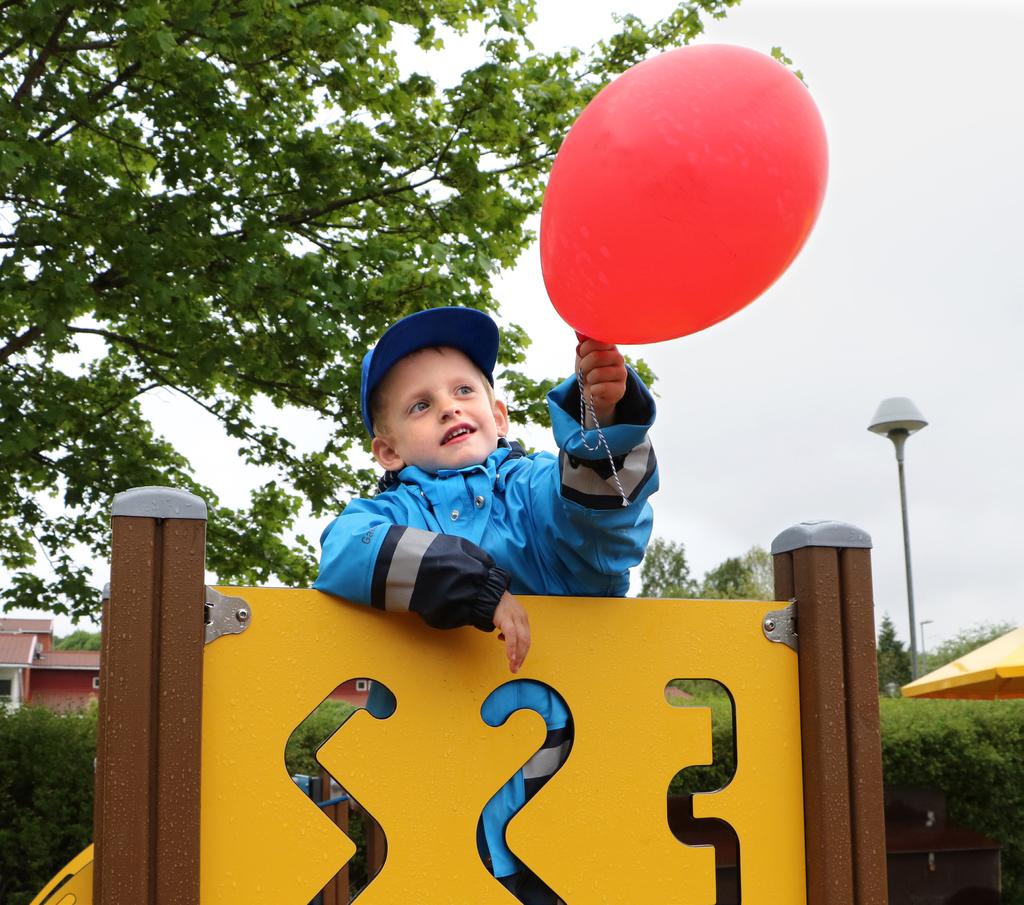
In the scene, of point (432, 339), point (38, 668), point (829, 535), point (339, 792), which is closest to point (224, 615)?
point (432, 339)

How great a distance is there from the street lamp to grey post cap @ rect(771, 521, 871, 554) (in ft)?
31.0

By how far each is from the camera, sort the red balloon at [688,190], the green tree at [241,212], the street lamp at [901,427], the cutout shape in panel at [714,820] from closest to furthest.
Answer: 1. the red balloon at [688,190]
2. the green tree at [241,212]
3. the cutout shape in panel at [714,820]
4. the street lamp at [901,427]

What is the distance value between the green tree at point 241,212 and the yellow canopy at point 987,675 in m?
3.50

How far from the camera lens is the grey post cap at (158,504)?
1.76 m

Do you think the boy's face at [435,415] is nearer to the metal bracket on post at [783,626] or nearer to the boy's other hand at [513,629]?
the boy's other hand at [513,629]

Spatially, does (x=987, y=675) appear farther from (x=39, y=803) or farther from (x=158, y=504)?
(x=158, y=504)

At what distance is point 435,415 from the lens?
2.27m

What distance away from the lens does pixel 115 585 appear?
1736mm

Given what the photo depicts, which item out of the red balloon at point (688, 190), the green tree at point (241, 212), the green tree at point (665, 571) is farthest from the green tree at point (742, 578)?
the red balloon at point (688, 190)

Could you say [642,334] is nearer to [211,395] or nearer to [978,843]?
[211,395]

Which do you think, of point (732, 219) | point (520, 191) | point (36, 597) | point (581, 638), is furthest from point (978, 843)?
point (732, 219)

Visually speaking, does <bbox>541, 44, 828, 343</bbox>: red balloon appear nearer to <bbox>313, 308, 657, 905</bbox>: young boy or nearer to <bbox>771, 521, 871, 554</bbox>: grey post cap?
<bbox>313, 308, 657, 905</bbox>: young boy

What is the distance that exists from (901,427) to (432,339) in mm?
9731

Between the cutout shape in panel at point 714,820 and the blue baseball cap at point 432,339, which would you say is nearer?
the blue baseball cap at point 432,339
